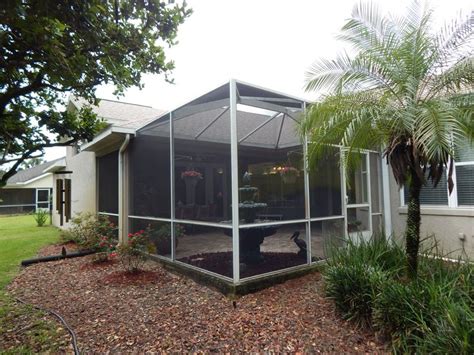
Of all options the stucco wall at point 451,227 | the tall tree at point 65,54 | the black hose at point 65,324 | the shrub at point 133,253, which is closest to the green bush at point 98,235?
the shrub at point 133,253

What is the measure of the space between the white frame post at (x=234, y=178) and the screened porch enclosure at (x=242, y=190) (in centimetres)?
2

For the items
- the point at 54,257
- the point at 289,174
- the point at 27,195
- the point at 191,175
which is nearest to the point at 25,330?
the point at 191,175

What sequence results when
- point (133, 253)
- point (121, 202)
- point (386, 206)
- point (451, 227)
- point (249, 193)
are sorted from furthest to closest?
point (121, 202) < point (386, 206) < point (451, 227) < point (133, 253) < point (249, 193)

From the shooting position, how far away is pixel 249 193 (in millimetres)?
4598

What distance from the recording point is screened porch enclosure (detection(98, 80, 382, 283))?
14.6ft

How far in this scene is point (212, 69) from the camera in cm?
910

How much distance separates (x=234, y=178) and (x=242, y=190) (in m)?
0.37

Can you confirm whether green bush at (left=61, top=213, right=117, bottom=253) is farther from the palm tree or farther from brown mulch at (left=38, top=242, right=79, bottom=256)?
the palm tree

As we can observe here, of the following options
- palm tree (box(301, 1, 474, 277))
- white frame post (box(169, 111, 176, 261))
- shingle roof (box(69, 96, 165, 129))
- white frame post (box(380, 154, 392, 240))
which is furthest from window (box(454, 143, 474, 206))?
shingle roof (box(69, 96, 165, 129))

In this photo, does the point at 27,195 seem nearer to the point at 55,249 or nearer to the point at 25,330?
the point at 55,249

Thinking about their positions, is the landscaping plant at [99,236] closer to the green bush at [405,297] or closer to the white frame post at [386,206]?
the green bush at [405,297]

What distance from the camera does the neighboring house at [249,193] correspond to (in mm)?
4500

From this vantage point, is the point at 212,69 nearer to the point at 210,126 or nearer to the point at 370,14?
the point at 210,126

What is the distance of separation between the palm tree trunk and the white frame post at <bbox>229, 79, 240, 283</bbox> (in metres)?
2.27
